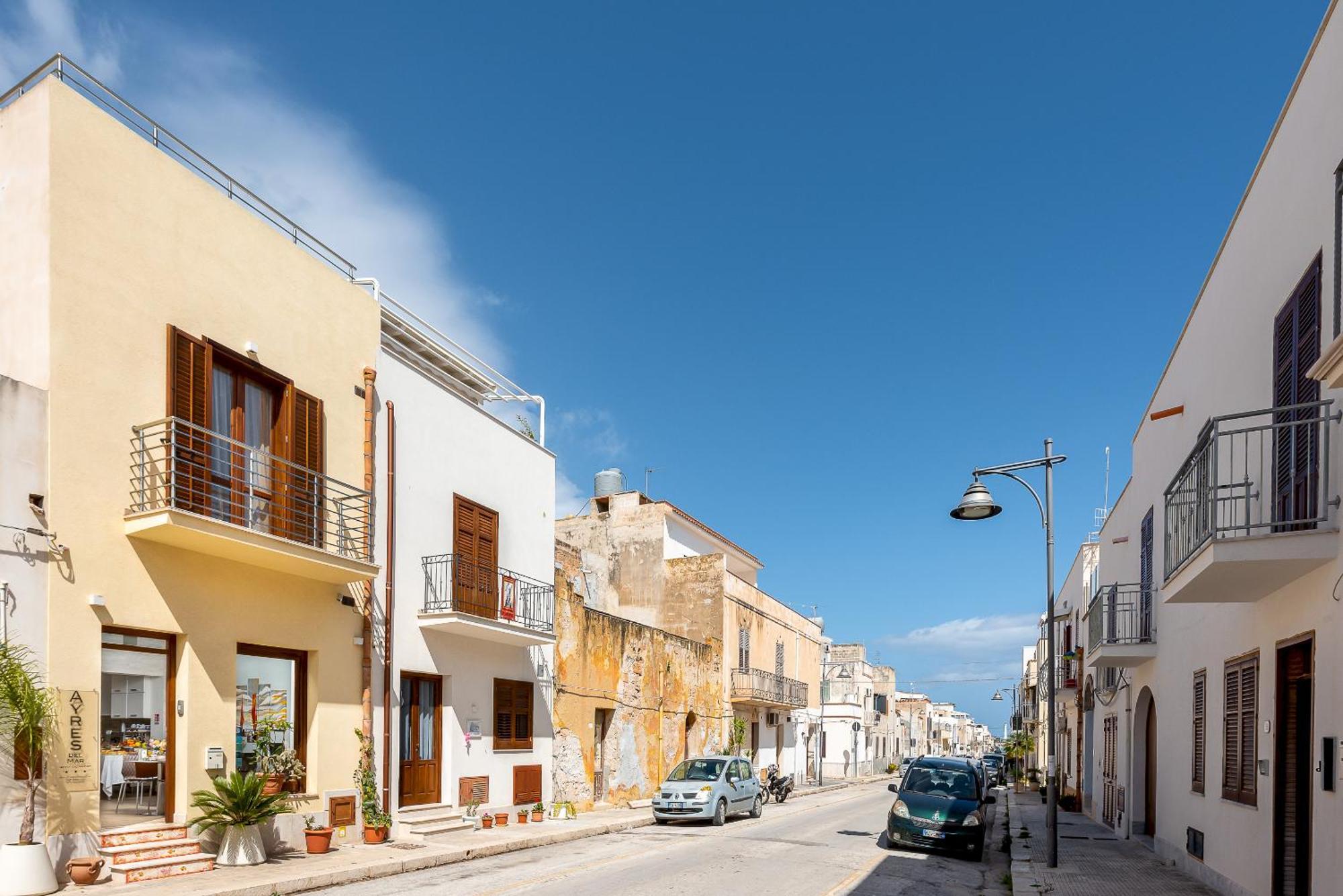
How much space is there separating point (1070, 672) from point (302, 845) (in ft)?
91.8

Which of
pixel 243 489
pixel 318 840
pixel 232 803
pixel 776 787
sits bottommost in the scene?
pixel 776 787

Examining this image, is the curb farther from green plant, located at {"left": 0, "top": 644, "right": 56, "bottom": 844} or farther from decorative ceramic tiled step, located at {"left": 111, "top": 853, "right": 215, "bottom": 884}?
green plant, located at {"left": 0, "top": 644, "right": 56, "bottom": 844}

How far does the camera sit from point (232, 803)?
1320 centimetres

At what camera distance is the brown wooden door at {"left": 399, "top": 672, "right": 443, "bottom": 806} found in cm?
1817

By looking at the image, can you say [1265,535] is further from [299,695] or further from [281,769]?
[299,695]

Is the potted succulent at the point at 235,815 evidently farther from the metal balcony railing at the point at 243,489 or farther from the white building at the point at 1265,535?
the white building at the point at 1265,535

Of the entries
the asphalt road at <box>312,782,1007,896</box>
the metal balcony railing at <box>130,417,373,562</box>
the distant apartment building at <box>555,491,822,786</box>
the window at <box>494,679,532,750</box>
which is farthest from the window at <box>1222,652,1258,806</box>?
the distant apartment building at <box>555,491,822,786</box>

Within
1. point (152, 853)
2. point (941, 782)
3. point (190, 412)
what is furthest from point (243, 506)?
point (941, 782)

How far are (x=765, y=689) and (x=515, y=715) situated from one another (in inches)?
780

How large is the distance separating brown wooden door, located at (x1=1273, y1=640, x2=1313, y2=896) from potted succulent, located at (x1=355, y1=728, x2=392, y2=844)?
1251cm

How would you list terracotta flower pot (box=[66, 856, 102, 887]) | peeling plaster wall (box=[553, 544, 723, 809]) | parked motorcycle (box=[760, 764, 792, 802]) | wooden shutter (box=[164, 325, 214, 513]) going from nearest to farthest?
terracotta flower pot (box=[66, 856, 102, 887]) → wooden shutter (box=[164, 325, 214, 513]) → peeling plaster wall (box=[553, 544, 723, 809]) → parked motorcycle (box=[760, 764, 792, 802])

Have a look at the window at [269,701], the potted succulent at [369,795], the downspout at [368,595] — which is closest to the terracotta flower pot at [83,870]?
the window at [269,701]

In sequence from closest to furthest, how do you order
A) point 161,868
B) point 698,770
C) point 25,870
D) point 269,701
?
point 25,870
point 161,868
point 269,701
point 698,770

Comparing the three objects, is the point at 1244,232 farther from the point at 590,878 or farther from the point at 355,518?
the point at 355,518
